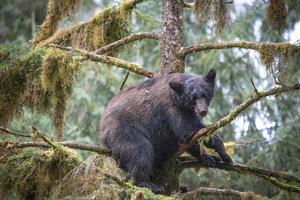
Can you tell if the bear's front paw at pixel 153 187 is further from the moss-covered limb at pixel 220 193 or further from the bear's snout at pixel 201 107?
the bear's snout at pixel 201 107

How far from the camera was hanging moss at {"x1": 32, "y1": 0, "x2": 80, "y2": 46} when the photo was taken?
777cm

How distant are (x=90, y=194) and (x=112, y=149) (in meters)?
2.14

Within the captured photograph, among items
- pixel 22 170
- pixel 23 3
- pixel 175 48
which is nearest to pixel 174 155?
pixel 175 48

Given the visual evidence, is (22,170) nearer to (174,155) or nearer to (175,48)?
(174,155)

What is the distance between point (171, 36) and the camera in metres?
7.74

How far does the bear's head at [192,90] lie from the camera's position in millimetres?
7398

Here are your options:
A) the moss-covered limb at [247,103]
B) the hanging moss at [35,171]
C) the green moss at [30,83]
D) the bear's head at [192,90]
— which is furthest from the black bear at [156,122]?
the hanging moss at [35,171]

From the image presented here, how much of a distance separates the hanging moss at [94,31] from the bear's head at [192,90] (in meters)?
1.30

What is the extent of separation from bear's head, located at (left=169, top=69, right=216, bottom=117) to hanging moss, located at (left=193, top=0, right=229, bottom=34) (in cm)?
62

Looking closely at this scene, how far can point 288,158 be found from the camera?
1273cm

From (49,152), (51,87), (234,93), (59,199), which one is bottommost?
(59,199)

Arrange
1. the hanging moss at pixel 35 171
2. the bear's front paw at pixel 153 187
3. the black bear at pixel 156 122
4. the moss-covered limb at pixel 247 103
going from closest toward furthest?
1. the moss-covered limb at pixel 247 103
2. the hanging moss at pixel 35 171
3. the bear's front paw at pixel 153 187
4. the black bear at pixel 156 122

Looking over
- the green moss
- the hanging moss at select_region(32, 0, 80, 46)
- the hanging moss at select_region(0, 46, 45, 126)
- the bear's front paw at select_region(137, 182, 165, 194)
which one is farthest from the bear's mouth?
the hanging moss at select_region(32, 0, 80, 46)

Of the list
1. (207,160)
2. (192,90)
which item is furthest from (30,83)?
(207,160)
